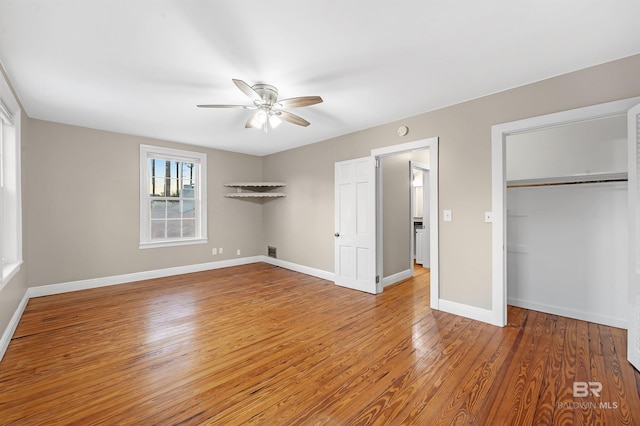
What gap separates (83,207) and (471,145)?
5736 mm

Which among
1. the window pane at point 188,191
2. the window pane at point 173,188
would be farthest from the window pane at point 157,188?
the window pane at point 188,191

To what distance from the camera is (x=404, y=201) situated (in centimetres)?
496

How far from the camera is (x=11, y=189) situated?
3129 mm

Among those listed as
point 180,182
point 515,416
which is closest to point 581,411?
point 515,416

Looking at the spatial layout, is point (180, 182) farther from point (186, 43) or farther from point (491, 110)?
point (491, 110)

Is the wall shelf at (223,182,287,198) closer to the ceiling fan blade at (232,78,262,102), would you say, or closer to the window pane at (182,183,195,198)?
the window pane at (182,183,195,198)

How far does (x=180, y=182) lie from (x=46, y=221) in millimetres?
2040

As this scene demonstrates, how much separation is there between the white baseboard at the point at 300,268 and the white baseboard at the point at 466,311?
1989mm

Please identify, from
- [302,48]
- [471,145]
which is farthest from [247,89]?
[471,145]

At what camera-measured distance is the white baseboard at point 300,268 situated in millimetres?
5006

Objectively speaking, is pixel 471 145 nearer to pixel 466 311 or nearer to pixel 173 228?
pixel 466 311

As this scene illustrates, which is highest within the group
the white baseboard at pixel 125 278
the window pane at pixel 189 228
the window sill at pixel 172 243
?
the window pane at pixel 189 228

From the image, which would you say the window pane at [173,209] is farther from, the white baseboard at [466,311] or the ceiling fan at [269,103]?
the white baseboard at [466,311]

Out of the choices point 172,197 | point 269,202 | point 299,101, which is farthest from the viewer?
point 269,202
